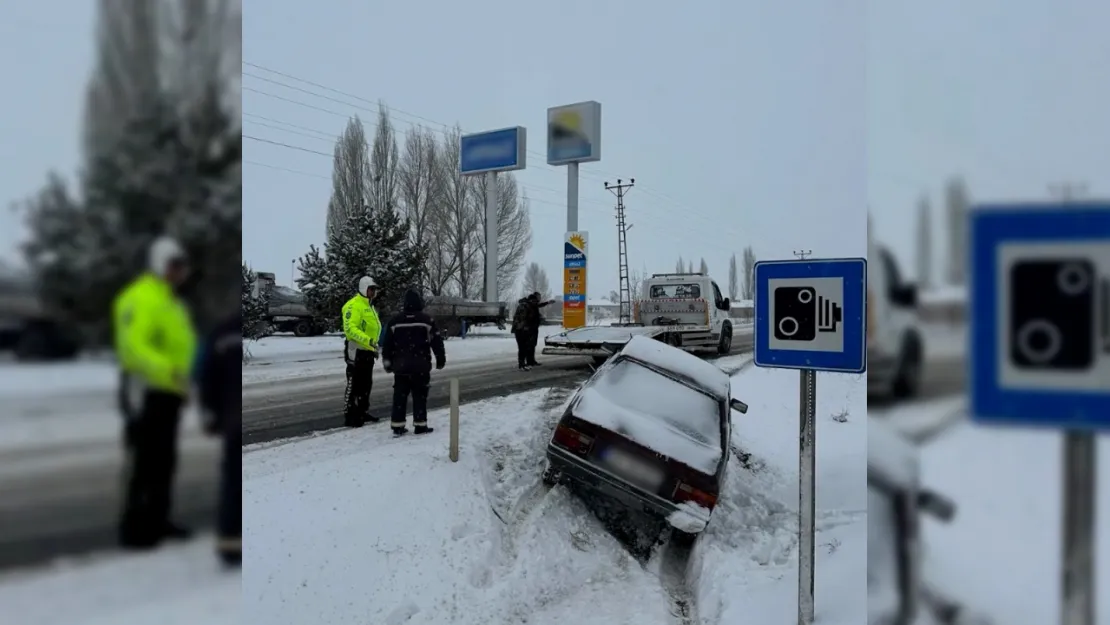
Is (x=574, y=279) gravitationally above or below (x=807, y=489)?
above

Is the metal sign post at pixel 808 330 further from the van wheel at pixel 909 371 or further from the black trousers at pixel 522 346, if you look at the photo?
the black trousers at pixel 522 346

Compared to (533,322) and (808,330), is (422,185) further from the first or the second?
(808,330)

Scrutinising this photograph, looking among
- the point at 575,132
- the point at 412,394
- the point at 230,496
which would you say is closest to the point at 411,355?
the point at 412,394

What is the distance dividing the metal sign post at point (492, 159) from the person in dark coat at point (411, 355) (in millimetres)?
678

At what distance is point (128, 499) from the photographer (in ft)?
5.22

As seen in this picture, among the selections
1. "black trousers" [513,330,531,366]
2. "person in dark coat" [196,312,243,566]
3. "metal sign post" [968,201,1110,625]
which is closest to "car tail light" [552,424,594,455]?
"black trousers" [513,330,531,366]

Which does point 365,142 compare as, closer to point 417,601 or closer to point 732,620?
point 417,601

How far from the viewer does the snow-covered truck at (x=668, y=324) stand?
5.20 meters

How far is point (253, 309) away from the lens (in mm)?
4859

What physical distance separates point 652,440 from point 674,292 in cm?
178

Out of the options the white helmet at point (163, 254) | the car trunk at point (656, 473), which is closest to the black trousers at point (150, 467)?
the white helmet at point (163, 254)

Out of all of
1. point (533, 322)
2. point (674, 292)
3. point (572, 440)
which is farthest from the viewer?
point (533, 322)

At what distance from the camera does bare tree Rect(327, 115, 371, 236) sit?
4996 millimetres

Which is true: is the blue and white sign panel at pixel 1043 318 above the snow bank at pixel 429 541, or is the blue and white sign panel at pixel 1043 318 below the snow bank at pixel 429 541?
above
